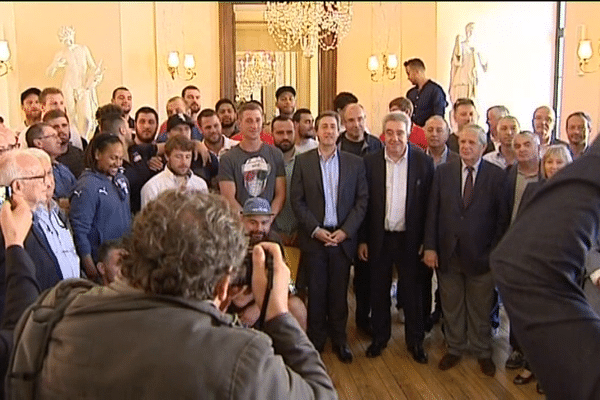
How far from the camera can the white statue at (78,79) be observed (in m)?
7.81

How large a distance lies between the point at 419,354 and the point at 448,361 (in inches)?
7.4

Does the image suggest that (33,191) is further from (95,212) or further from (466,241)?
(466,241)

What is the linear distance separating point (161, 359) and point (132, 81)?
8.21 m

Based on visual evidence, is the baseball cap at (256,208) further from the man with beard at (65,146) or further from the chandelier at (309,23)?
the chandelier at (309,23)

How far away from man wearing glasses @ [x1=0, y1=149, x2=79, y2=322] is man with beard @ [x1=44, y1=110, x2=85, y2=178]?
5.68ft

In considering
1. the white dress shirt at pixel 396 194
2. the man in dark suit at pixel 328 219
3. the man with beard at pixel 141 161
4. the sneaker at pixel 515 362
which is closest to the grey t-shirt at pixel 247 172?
the man in dark suit at pixel 328 219

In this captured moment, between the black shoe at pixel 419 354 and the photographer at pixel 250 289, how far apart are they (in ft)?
4.33

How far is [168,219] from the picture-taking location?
3.67ft

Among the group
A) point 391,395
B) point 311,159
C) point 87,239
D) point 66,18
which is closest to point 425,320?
point 391,395

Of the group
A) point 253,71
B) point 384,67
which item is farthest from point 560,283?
point 384,67

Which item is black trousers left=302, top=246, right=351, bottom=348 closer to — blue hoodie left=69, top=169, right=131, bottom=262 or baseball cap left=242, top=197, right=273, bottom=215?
baseball cap left=242, top=197, right=273, bottom=215

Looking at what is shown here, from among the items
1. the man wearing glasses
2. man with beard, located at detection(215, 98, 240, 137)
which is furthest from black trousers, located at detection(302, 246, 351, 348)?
man with beard, located at detection(215, 98, 240, 137)

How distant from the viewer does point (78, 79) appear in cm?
796

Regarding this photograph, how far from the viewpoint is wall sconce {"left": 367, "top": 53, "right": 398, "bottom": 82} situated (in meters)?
9.31
